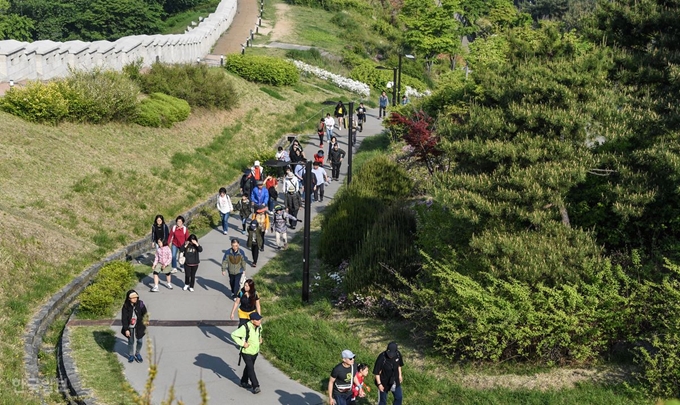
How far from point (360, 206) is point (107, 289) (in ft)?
23.1

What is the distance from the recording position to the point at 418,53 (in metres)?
64.8

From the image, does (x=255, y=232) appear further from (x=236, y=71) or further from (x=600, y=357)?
(x=236, y=71)

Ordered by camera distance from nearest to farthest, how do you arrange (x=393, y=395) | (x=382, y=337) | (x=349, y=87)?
(x=393, y=395) → (x=382, y=337) → (x=349, y=87)

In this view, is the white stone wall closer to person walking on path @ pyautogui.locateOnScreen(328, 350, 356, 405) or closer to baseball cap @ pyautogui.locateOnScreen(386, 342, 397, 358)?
person walking on path @ pyautogui.locateOnScreen(328, 350, 356, 405)

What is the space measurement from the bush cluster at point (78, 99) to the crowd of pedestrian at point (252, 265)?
5900mm

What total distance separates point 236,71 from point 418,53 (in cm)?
2415

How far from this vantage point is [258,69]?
4397 cm

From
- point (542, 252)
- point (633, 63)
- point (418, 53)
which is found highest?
point (633, 63)

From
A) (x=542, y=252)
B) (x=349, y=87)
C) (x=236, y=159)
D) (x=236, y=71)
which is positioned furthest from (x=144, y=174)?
(x=349, y=87)

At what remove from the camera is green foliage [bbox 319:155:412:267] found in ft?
67.4

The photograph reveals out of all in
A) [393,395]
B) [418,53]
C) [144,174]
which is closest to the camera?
[393,395]

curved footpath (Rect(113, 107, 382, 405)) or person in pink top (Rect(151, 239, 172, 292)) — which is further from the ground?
person in pink top (Rect(151, 239, 172, 292))

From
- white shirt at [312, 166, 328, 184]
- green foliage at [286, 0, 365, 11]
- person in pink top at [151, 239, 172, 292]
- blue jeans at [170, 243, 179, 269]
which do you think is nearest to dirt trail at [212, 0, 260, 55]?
green foliage at [286, 0, 365, 11]

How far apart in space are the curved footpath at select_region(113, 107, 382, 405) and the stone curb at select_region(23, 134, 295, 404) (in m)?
0.90
